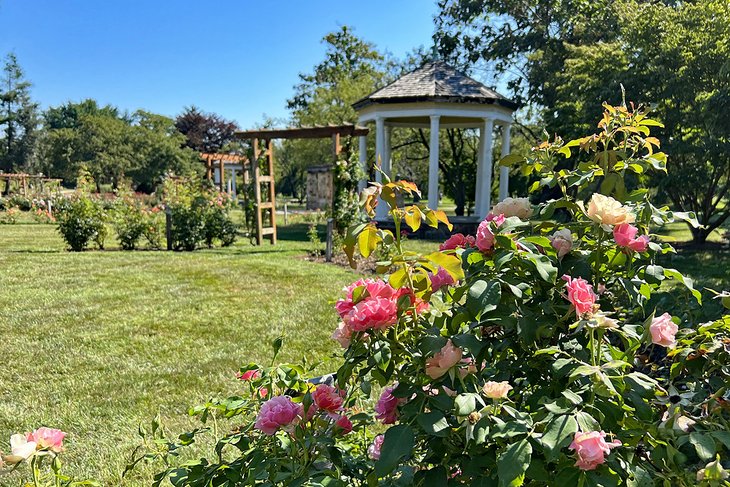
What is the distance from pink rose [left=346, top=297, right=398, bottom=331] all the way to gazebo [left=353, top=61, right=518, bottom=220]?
36.0 ft

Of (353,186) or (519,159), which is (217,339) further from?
(353,186)

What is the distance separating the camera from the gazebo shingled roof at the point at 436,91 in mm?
12430

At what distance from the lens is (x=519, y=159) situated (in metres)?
1.34

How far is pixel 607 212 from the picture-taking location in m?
1.00

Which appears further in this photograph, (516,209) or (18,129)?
(18,129)

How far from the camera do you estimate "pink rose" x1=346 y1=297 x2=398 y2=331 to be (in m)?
1.00

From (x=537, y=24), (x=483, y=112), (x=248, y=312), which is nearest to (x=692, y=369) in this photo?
(x=248, y=312)

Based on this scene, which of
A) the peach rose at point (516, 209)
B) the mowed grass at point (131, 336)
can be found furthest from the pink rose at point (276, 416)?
the peach rose at point (516, 209)

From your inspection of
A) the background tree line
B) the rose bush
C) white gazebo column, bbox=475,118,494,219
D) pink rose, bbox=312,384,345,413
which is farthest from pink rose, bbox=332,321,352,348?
the background tree line

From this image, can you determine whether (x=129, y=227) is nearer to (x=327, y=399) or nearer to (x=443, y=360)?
(x=327, y=399)

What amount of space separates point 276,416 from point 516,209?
77 cm

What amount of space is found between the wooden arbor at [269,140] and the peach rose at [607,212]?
8904mm

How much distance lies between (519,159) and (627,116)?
287 mm

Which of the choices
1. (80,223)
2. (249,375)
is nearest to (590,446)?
(249,375)
